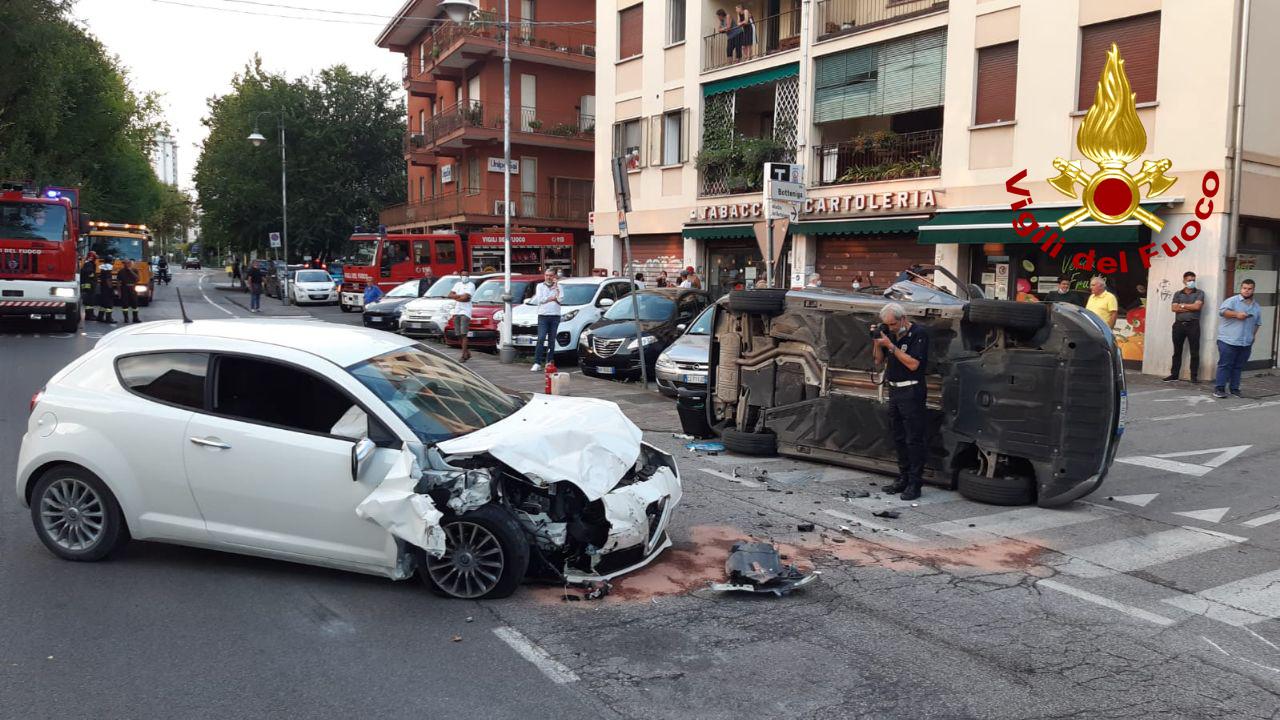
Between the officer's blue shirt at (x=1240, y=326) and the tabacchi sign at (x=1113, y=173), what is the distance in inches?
77.2

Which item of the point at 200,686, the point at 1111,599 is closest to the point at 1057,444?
the point at 1111,599

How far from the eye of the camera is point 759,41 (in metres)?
24.5

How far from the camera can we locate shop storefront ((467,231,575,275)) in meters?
29.7

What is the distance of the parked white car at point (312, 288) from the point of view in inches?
1473

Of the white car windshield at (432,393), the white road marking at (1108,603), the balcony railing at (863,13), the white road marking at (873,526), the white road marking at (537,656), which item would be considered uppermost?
the balcony railing at (863,13)

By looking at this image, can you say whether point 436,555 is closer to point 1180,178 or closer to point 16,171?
point 1180,178

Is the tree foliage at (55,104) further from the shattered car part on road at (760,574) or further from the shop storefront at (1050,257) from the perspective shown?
the shattered car part on road at (760,574)

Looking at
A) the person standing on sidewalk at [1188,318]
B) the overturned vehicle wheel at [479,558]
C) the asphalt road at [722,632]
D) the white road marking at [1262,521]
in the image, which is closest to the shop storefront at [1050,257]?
the person standing on sidewalk at [1188,318]

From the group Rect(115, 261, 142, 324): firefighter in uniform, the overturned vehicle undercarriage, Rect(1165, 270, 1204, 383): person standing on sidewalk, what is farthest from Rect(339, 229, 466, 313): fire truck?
the overturned vehicle undercarriage

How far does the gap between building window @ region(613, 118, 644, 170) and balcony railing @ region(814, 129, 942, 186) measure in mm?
6984

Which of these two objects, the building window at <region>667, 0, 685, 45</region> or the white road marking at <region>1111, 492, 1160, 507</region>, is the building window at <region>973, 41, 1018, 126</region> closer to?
the building window at <region>667, 0, 685, 45</region>

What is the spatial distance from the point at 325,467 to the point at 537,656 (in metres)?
1.65

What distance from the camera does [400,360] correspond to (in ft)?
19.5

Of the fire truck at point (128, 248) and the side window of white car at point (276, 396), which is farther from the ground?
the fire truck at point (128, 248)
